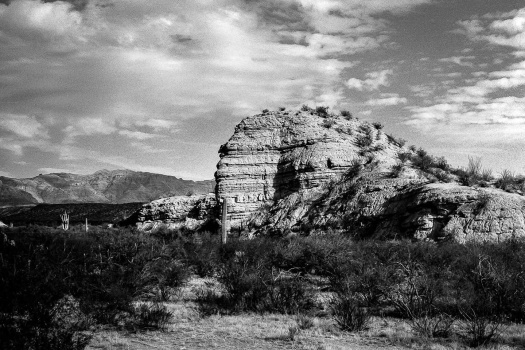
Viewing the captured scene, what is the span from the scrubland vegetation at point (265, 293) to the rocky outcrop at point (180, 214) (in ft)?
62.2

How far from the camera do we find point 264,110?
39.0m

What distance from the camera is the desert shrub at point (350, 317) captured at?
9883mm

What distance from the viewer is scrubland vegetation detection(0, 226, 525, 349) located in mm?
8742

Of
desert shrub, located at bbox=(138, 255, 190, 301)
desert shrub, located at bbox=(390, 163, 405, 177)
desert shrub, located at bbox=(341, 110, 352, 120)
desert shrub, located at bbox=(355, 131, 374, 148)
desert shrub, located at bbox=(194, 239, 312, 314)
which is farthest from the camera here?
desert shrub, located at bbox=(341, 110, 352, 120)

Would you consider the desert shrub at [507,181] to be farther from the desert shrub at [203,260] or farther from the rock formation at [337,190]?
the desert shrub at [203,260]

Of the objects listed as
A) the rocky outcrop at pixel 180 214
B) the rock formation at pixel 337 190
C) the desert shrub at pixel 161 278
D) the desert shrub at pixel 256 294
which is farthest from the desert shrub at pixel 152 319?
the rocky outcrop at pixel 180 214

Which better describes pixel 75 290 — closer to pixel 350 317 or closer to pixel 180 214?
pixel 350 317

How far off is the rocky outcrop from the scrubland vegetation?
18972mm

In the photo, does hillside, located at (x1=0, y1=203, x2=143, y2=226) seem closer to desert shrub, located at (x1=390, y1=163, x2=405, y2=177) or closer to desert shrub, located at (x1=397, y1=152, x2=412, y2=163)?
desert shrub, located at (x1=397, y1=152, x2=412, y2=163)

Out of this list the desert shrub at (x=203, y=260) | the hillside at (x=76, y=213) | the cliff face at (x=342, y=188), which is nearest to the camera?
the desert shrub at (x=203, y=260)

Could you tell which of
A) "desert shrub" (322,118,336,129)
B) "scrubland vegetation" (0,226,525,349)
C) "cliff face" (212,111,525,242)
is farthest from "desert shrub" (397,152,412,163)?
"scrubland vegetation" (0,226,525,349)

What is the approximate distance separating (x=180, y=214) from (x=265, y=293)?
28.3 meters

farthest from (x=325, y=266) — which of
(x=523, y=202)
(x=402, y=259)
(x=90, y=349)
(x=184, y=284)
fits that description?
(x=523, y=202)

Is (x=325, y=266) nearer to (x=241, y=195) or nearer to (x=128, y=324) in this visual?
(x=128, y=324)
